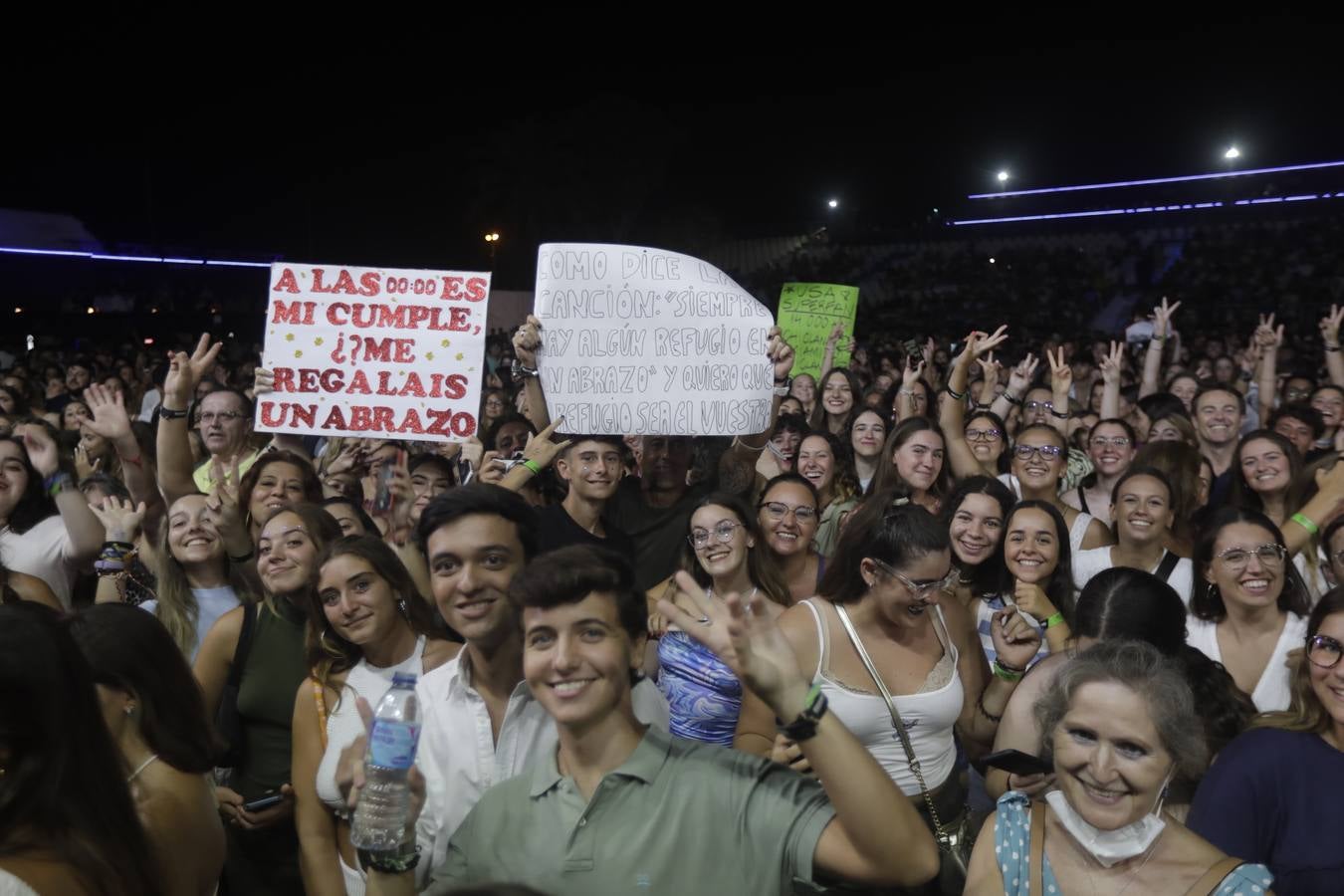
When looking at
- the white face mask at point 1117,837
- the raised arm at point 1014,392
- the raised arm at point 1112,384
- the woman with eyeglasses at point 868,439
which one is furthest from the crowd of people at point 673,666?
the raised arm at point 1014,392

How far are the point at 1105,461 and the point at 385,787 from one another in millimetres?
5066

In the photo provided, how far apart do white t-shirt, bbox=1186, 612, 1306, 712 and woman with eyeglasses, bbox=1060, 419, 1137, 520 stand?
6.80 ft

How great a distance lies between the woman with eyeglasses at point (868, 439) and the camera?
634cm

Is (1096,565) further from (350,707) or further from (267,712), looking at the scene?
(267,712)

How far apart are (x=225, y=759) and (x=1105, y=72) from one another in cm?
2684

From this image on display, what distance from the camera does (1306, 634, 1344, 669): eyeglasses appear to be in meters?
2.70

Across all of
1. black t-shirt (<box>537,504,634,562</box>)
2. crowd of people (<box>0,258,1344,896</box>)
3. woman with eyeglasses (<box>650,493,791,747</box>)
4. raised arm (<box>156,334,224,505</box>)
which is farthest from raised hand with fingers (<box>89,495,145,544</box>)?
woman with eyeglasses (<box>650,493,791,747</box>)

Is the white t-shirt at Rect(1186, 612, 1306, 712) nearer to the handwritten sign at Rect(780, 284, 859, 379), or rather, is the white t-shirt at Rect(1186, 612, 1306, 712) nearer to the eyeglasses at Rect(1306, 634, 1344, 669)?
the eyeglasses at Rect(1306, 634, 1344, 669)

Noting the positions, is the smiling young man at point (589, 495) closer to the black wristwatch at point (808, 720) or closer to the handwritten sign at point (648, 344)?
the handwritten sign at point (648, 344)

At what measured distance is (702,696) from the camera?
3602 millimetres

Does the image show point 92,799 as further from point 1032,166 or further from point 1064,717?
point 1032,166

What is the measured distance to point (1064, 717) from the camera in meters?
2.41

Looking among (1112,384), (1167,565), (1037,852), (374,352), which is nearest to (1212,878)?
(1037,852)

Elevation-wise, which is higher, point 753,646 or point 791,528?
point 791,528
